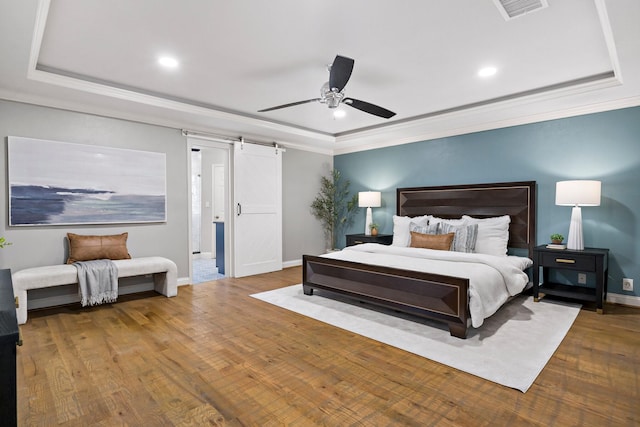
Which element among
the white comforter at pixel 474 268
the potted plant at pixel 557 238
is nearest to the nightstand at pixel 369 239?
the white comforter at pixel 474 268

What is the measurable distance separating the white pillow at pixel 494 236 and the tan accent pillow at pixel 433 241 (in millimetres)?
369

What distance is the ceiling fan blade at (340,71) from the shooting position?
264 centimetres

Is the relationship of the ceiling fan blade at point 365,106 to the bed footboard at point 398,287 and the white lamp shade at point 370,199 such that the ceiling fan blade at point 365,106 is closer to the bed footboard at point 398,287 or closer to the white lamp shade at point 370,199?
the bed footboard at point 398,287

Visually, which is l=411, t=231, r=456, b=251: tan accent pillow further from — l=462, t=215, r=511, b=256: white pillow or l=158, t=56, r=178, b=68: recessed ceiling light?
l=158, t=56, r=178, b=68: recessed ceiling light

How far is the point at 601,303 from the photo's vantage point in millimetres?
3508

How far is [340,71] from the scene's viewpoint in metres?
2.79

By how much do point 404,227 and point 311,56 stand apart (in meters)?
3.10

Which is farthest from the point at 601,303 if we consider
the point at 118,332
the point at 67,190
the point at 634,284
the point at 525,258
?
the point at 67,190

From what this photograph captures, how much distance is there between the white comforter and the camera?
9.75 feet

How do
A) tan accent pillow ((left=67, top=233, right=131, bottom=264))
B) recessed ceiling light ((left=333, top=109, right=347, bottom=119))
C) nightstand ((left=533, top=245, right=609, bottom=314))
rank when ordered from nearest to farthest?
nightstand ((left=533, top=245, right=609, bottom=314)), tan accent pillow ((left=67, top=233, right=131, bottom=264)), recessed ceiling light ((left=333, top=109, right=347, bottom=119))

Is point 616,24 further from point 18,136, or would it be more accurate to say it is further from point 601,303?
point 18,136

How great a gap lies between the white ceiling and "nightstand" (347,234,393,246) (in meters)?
2.08

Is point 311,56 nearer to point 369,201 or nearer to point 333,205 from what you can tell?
point 369,201

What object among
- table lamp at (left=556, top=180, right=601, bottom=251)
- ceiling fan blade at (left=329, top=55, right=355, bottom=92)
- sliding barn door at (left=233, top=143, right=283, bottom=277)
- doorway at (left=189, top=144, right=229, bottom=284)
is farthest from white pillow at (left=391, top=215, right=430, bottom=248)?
doorway at (left=189, top=144, right=229, bottom=284)
